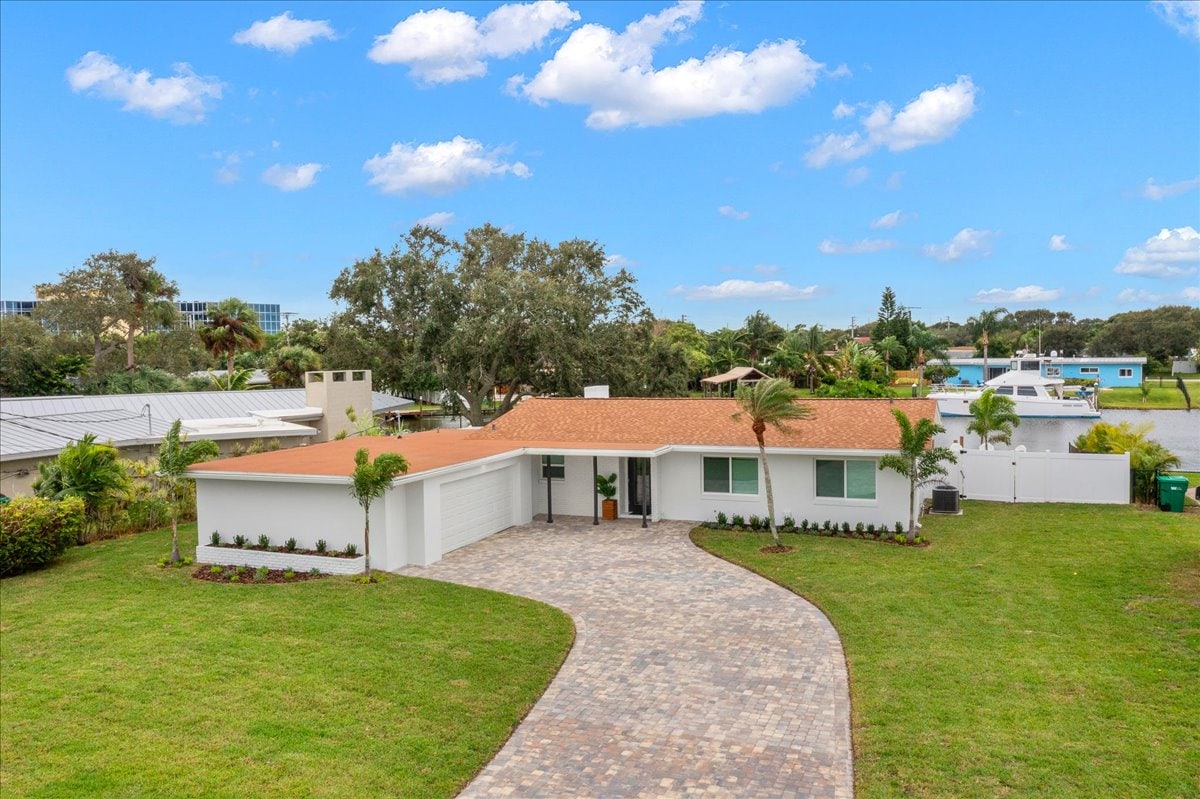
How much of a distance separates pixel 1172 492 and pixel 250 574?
23317mm

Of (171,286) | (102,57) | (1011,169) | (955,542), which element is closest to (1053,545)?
(955,542)

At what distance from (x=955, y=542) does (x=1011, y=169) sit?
16645mm

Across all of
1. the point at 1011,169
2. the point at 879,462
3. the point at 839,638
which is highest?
the point at 1011,169

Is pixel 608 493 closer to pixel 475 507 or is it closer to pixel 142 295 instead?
pixel 475 507

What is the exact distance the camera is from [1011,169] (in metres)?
27.8

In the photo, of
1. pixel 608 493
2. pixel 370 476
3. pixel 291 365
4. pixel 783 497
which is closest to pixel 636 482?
pixel 608 493

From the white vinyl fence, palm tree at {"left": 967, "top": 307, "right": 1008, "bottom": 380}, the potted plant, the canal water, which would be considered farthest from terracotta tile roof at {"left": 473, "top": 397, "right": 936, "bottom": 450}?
palm tree at {"left": 967, "top": 307, "right": 1008, "bottom": 380}

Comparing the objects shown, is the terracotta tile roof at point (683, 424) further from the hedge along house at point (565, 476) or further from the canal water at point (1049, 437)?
the canal water at point (1049, 437)

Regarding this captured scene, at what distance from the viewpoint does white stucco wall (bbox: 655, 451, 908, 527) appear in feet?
62.4

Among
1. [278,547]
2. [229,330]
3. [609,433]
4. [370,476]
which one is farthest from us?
[229,330]

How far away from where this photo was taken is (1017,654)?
35.2 ft

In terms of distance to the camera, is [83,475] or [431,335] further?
[431,335]

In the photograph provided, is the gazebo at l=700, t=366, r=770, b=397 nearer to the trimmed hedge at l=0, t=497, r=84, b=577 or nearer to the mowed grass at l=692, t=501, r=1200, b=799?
the mowed grass at l=692, t=501, r=1200, b=799

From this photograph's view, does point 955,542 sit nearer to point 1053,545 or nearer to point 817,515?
point 1053,545
